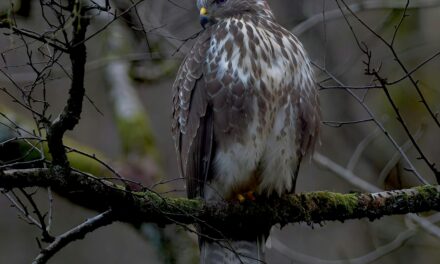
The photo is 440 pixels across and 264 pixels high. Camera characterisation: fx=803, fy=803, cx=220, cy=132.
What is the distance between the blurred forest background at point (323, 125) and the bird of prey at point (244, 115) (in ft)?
4.89

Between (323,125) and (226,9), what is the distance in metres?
2.96

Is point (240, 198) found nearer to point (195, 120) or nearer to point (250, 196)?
point (250, 196)

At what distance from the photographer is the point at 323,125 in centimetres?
776

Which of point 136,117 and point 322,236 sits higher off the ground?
point 136,117

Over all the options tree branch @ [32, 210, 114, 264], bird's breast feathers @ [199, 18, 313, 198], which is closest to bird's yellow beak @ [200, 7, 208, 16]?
bird's breast feathers @ [199, 18, 313, 198]

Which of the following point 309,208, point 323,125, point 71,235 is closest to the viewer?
point 71,235

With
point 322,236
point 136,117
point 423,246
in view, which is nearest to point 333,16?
point 136,117

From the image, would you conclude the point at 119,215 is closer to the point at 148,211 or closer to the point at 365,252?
the point at 148,211

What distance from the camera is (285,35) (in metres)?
4.76

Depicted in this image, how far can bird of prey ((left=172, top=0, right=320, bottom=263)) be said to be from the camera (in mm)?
4367

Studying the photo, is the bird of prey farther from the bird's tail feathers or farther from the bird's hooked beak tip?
the bird's hooked beak tip

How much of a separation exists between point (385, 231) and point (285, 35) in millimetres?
3290

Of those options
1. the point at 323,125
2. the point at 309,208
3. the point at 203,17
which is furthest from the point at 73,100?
the point at 323,125

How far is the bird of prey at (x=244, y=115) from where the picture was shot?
172 inches
